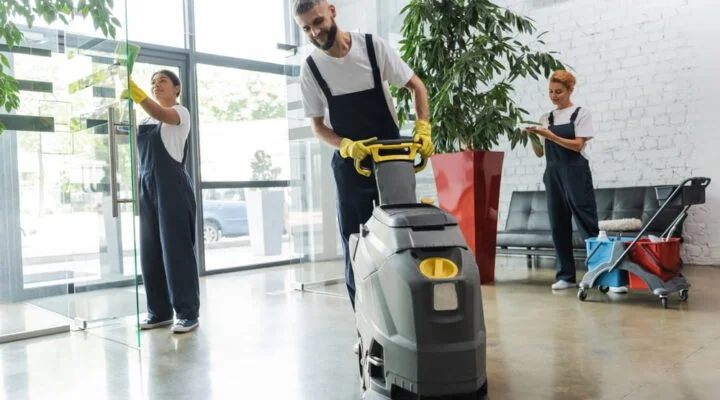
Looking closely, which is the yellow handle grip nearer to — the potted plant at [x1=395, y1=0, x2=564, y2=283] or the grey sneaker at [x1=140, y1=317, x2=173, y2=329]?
the grey sneaker at [x1=140, y1=317, x2=173, y2=329]

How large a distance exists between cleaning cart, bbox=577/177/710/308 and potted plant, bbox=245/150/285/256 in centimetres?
347

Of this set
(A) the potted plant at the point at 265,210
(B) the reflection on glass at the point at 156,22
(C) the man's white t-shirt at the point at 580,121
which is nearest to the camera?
(C) the man's white t-shirt at the point at 580,121

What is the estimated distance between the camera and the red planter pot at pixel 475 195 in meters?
4.11

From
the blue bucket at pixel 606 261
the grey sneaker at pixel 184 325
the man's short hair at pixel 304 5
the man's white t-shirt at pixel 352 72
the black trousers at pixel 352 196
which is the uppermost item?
the man's short hair at pixel 304 5

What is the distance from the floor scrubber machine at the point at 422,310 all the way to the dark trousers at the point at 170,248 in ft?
5.27

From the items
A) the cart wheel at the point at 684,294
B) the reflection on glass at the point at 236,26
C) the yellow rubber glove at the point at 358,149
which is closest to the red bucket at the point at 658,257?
the cart wheel at the point at 684,294

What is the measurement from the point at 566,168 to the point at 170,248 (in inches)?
92.9

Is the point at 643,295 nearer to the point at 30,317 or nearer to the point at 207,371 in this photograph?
the point at 207,371

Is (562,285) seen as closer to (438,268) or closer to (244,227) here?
(438,268)

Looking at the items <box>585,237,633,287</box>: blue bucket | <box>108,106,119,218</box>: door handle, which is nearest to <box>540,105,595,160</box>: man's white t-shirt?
<box>585,237,633,287</box>: blue bucket

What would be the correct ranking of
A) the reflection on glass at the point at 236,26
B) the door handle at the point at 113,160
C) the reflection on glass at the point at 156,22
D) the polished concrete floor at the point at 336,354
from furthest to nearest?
the reflection on glass at the point at 236,26 < the reflection on glass at the point at 156,22 < the door handle at the point at 113,160 < the polished concrete floor at the point at 336,354

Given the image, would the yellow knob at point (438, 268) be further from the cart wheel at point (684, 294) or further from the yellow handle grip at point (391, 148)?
the cart wheel at point (684, 294)

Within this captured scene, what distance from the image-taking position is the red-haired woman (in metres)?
3.71

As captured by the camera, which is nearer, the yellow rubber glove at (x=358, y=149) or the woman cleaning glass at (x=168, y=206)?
the yellow rubber glove at (x=358, y=149)
